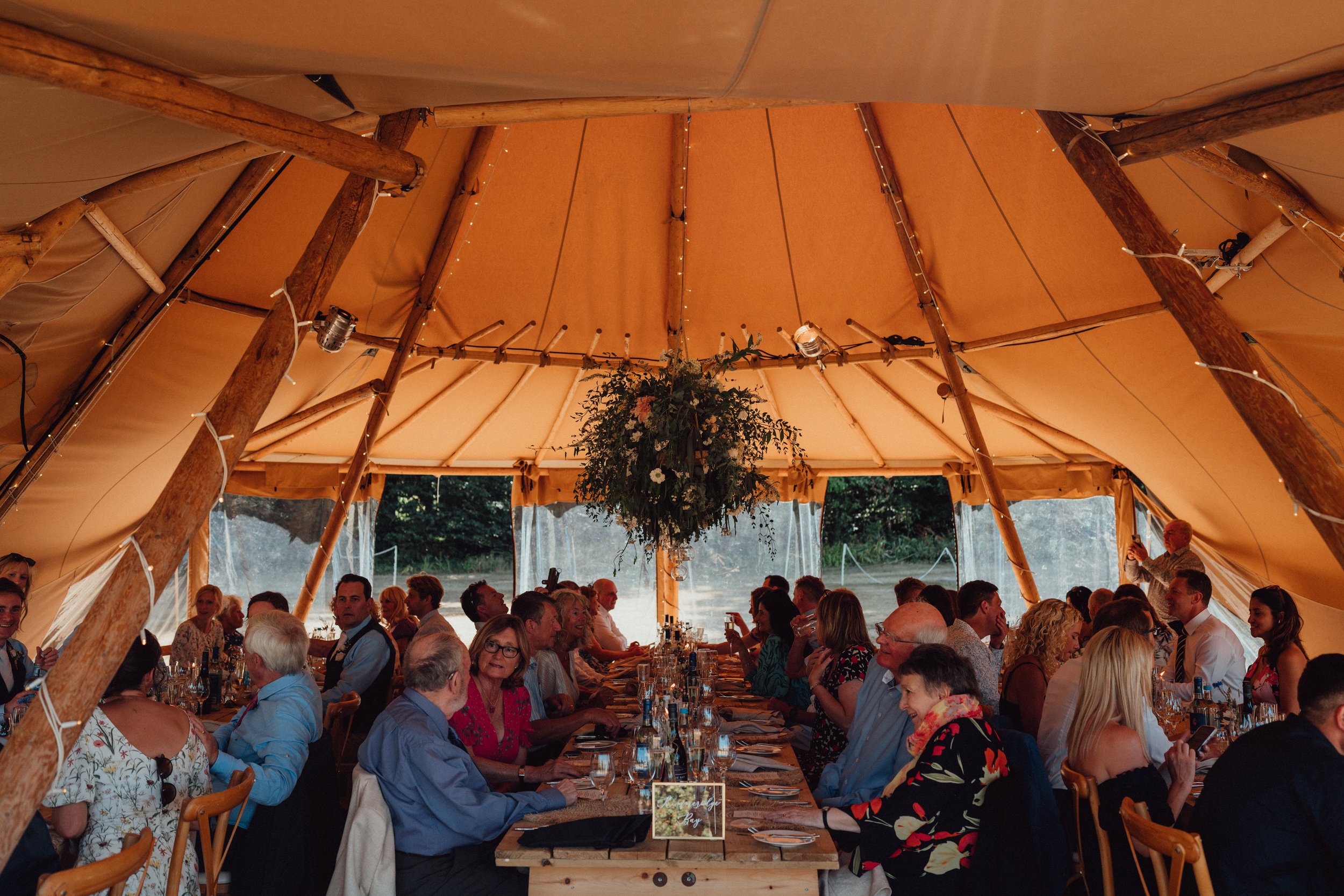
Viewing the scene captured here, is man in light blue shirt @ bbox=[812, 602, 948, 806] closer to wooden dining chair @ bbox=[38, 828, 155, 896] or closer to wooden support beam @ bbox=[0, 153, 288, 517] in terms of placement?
wooden dining chair @ bbox=[38, 828, 155, 896]

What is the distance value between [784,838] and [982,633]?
2995mm

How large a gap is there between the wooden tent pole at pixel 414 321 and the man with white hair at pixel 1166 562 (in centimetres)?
594

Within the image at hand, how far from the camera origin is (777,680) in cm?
620

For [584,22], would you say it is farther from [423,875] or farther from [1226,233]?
[1226,233]

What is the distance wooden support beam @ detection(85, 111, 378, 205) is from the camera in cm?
367

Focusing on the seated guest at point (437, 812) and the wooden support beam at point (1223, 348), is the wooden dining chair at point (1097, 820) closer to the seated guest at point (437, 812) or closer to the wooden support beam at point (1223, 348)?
the wooden support beam at point (1223, 348)

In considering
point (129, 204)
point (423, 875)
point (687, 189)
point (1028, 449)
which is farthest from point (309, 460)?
point (423, 875)

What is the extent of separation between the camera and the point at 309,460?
436 inches

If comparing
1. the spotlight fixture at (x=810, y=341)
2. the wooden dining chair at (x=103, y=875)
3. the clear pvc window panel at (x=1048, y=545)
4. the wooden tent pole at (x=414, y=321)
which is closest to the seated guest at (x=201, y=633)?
the wooden tent pole at (x=414, y=321)

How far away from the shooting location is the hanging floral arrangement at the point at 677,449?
530 cm

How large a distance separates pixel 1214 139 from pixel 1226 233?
2.10 metres

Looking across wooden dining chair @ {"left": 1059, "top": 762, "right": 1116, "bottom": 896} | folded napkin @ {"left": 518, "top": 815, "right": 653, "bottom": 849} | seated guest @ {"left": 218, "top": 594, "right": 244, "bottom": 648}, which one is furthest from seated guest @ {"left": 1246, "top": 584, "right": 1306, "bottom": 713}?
seated guest @ {"left": 218, "top": 594, "right": 244, "bottom": 648}

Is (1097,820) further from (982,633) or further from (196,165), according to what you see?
(196,165)

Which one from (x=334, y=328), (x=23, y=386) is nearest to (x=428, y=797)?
(x=23, y=386)
